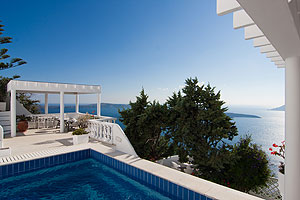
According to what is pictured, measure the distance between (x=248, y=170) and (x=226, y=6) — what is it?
4.21 m

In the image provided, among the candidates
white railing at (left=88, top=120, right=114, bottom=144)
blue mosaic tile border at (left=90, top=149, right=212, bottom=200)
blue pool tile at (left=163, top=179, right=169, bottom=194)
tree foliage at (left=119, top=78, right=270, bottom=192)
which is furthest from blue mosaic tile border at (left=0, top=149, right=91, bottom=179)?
blue pool tile at (left=163, top=179, right=169, bottom=194)

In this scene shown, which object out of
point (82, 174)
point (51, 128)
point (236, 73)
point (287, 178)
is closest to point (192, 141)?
point (287, 178)

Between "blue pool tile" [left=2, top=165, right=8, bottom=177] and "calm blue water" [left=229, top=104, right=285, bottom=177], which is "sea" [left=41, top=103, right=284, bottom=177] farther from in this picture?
"blue pool tile" [left=2, top=165, right=8, bottom=177]

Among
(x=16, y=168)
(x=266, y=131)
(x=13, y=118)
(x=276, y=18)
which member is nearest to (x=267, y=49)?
(x=276, y=18)

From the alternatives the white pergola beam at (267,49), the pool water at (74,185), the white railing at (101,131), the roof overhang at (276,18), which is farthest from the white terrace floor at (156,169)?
the white pergola beam at (267,49)

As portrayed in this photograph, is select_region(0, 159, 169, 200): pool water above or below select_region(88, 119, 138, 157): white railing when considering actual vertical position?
below

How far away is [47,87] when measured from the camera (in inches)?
368

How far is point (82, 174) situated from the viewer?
4664mm

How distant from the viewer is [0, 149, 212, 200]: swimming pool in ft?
11.6

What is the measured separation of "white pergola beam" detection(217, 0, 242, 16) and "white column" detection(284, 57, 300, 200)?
0.97 metres

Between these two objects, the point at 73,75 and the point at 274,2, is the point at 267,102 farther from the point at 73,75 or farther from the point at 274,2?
the point at 73,75

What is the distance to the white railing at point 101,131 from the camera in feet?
21.0

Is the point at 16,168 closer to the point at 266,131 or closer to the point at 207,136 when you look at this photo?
the point at 207,136

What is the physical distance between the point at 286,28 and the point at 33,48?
990 inches
